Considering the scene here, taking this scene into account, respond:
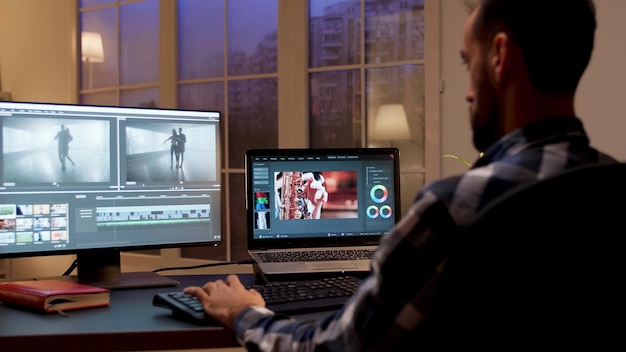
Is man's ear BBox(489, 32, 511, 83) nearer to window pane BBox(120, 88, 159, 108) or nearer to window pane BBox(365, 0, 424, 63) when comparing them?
window pane BBox(365, 0, 424, 63)

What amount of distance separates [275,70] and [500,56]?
2827mm

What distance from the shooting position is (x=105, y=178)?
169cm

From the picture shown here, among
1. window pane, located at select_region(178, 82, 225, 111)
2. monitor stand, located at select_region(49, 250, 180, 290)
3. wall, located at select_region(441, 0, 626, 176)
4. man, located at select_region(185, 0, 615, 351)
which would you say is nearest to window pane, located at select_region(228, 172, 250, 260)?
window pane, located at select_region(178, 82, 225, 111)

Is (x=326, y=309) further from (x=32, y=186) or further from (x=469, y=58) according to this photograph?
(x=32, y=186)

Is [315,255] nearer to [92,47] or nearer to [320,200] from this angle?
[320,200]

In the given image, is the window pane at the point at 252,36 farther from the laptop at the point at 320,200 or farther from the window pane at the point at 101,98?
the laptop at the point at 320,200

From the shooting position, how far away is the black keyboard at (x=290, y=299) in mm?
1284

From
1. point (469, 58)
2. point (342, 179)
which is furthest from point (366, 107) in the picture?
point (469, 58)

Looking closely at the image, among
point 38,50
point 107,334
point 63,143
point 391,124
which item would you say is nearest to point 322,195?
point 63,143

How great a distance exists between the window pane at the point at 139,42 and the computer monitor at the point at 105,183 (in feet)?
7.97

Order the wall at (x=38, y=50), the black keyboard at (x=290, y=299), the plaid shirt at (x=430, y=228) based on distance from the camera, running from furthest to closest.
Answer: the wall at (x=38, y=50) → the black keyboard at (x=290, y=299) → the plaid shirt at (x=430, y=228)

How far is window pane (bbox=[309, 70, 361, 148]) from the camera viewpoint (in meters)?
3.36

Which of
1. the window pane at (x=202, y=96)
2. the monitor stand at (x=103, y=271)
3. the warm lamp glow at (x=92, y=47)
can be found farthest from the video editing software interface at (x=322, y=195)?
the warm lamp glow at (x=92, y=47)

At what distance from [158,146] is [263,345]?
33.4 inches
